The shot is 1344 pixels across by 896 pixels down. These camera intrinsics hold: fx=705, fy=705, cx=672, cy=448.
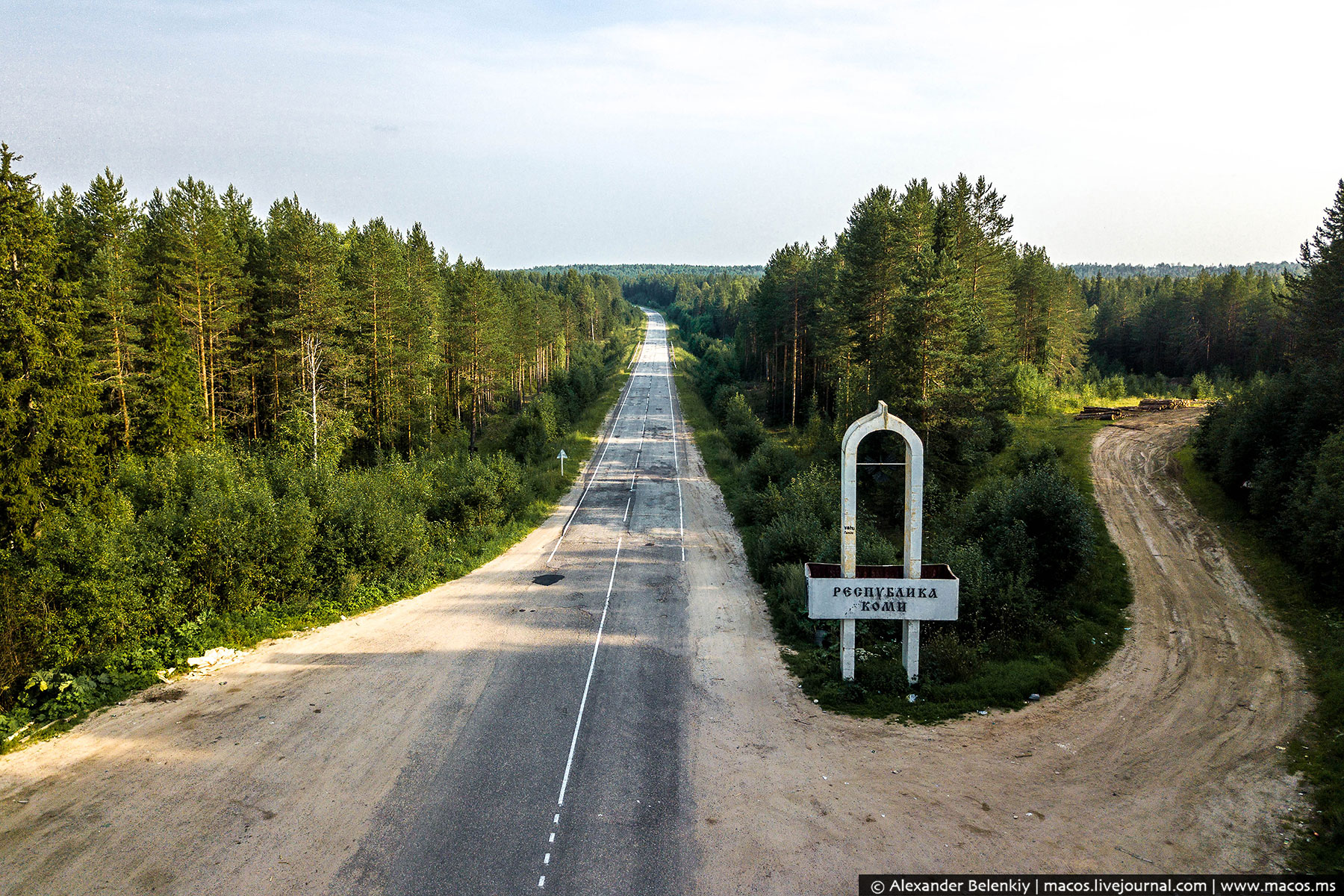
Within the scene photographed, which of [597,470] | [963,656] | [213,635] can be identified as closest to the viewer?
[963,656]

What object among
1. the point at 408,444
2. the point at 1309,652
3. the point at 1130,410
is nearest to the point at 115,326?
the point at 408,444

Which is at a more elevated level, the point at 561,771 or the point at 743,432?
the point at 743,432

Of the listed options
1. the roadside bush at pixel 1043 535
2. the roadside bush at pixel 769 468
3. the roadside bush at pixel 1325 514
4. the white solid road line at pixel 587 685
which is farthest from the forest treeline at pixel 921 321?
the white solid road line at pixel 587 685

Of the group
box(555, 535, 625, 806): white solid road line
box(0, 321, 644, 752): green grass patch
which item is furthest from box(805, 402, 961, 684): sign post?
box(0, 321, 644, 752): green grass patch

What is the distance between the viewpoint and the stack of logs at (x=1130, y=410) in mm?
40375

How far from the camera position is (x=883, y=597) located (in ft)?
45.3

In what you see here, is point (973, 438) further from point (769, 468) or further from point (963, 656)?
point (963, 656)

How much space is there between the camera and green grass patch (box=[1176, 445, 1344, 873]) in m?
9.21

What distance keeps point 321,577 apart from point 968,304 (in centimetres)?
2537

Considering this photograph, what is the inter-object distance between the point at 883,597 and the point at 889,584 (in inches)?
11.6

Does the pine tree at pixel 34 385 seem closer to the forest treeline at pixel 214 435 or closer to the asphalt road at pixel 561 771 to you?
the forest treeline at pixel 214 435

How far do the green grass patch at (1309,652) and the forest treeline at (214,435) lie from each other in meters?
19.9

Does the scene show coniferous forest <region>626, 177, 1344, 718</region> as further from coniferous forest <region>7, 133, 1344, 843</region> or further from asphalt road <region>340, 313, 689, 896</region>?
asphalt road <region>340, 313, 689, 896</region>

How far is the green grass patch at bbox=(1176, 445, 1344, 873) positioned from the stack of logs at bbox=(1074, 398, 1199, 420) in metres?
12.1
